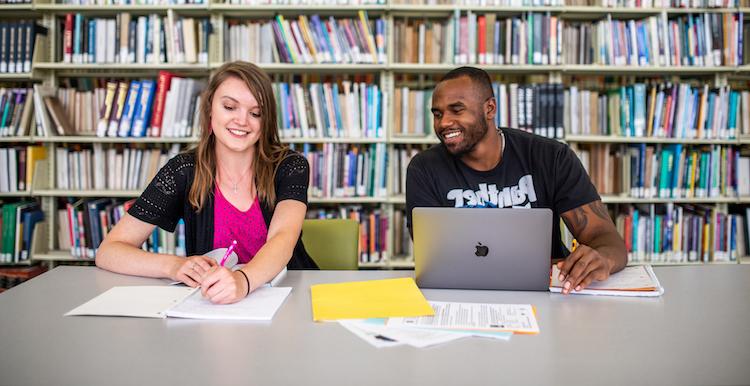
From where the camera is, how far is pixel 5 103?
2971 mm

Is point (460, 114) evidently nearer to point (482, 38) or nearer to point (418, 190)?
point (418, 190)

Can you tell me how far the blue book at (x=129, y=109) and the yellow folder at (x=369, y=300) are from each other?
205cm

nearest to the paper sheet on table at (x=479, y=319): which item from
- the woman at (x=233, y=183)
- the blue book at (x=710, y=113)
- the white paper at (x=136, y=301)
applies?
→ the white paper at (x=136, y=301)

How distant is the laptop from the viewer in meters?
1.16

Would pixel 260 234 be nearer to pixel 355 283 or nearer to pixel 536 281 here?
pixel 355 283

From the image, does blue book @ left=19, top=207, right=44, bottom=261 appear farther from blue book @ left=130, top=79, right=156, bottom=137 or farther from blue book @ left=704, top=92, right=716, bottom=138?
blue book @ left=704, top=92, right=716, bottom=138

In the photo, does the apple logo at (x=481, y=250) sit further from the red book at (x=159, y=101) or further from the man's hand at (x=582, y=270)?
the red book at (x=159, y=101)

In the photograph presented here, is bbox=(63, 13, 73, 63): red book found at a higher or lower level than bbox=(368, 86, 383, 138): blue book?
higher

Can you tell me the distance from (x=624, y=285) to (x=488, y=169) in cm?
70

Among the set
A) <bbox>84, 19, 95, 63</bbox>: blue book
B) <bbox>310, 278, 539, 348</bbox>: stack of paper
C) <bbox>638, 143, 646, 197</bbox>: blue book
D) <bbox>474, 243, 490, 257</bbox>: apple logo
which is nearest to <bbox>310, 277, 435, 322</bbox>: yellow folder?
<bbox>310, 278, 539, 348</bbox>: stack of paper

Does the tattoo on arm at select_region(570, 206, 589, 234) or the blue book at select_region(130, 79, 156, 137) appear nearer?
the tattoo on arm at select_region(570, 206, 589, 234)

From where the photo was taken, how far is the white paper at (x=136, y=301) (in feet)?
3.59

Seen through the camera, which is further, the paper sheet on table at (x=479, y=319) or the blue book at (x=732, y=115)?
the blue book at (x=732, y=115)

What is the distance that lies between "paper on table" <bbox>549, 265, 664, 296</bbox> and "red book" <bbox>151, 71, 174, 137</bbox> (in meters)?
2.25
